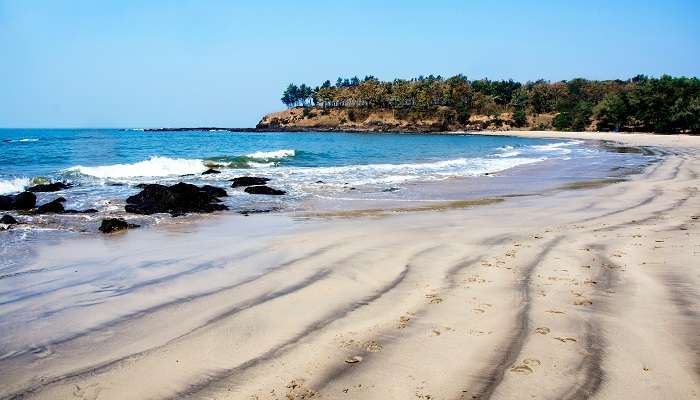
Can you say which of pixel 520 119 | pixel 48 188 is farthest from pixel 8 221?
pixel 520 119

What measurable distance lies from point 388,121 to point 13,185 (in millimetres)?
130721

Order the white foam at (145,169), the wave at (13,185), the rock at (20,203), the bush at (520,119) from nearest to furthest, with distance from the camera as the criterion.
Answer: the rock at (20,203) → the wave at (13,185) → the white foam at (145,169) → the bush at (520,119)

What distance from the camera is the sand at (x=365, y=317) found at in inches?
135

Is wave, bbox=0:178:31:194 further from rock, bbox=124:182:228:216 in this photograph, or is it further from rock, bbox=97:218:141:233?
rock, bbox=97:218:141:233

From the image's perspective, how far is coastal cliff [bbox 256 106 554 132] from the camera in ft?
412

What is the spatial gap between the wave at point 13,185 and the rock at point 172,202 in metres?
8.26

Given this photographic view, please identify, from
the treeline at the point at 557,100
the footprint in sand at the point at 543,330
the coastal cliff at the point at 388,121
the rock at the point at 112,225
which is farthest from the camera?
the coastal cliff at the point at 388,121

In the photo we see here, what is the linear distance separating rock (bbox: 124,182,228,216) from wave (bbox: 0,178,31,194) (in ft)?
27.1

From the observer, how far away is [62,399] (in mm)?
3328

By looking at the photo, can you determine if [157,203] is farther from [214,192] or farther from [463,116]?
[463,116]

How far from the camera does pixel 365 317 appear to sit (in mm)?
4645

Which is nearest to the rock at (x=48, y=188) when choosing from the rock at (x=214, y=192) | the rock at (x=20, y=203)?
the rock at (x=20, y=203)

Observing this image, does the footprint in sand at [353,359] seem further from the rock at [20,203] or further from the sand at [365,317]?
the rock at [20,203]

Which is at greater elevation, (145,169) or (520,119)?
(520,119)
